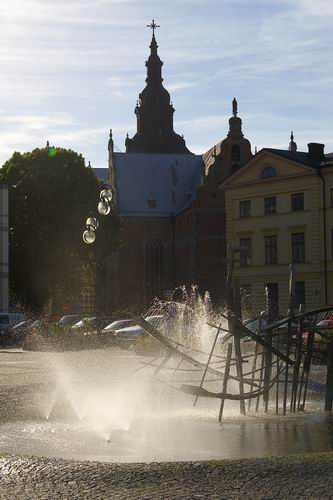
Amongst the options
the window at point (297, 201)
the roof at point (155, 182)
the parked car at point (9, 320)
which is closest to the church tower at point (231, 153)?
the roof at point (155, 182)

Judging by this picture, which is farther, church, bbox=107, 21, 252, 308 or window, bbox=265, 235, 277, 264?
church, bbox=107, 21, 252, 308

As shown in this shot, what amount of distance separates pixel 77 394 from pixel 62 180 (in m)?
43.9

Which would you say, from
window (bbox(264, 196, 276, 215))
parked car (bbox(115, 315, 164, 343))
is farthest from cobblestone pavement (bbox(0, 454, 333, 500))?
window (bbox(264, 196, 276, 215))

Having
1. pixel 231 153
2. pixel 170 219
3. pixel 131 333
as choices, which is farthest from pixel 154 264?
pixel 131 333

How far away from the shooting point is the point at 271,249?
61.3 meters

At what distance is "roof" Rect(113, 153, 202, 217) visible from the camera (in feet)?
300

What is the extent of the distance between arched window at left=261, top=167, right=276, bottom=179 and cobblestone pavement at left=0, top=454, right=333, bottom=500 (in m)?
53.2

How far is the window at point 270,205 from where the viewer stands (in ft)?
200

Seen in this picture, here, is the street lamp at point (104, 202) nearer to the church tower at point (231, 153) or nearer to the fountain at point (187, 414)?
the fountain at point (187, 414)

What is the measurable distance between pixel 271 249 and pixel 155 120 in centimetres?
5523


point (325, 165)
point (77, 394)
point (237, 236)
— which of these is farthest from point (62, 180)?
point (77, 394)

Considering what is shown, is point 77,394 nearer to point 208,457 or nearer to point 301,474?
point 208,457

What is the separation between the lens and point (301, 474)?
760cm

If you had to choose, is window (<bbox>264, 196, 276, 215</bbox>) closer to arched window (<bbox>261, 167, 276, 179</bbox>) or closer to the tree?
arched window (<bbox>261, 167, 276, 179</bbox>)
